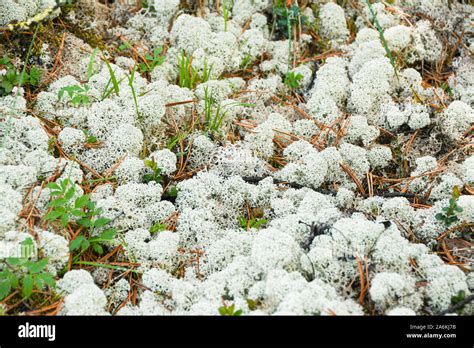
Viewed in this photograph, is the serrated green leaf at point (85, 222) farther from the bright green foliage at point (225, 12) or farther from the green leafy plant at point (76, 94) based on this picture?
the bright green foliage at point (225, 12)

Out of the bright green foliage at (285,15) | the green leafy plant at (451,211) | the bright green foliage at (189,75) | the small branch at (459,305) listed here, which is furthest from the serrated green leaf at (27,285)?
the bright green foliage at (285,15)

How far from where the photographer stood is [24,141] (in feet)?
10.4

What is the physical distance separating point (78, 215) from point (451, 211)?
2.24m

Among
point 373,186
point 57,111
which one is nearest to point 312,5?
point 373,186

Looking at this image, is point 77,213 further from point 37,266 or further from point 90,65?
point 90,65

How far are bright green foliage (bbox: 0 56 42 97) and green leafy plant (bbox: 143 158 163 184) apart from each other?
1.08m

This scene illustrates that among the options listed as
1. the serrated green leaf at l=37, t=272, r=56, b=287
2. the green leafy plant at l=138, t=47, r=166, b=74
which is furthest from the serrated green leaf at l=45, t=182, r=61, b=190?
the green leafy plant at l=138, t=47, r=166, b=74

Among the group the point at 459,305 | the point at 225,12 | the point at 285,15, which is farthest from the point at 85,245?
the point at 285,15

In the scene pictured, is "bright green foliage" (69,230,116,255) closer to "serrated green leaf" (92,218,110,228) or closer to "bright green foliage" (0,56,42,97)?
"serrated green leaf" (92,218,110,228)

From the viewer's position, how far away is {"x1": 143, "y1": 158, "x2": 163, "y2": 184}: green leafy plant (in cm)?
319

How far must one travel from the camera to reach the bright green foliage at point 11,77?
331 centimetres

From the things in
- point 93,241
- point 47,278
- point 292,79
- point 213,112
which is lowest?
point 47,278

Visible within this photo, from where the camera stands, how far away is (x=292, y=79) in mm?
3895

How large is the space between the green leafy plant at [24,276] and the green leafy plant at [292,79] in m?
2.39
